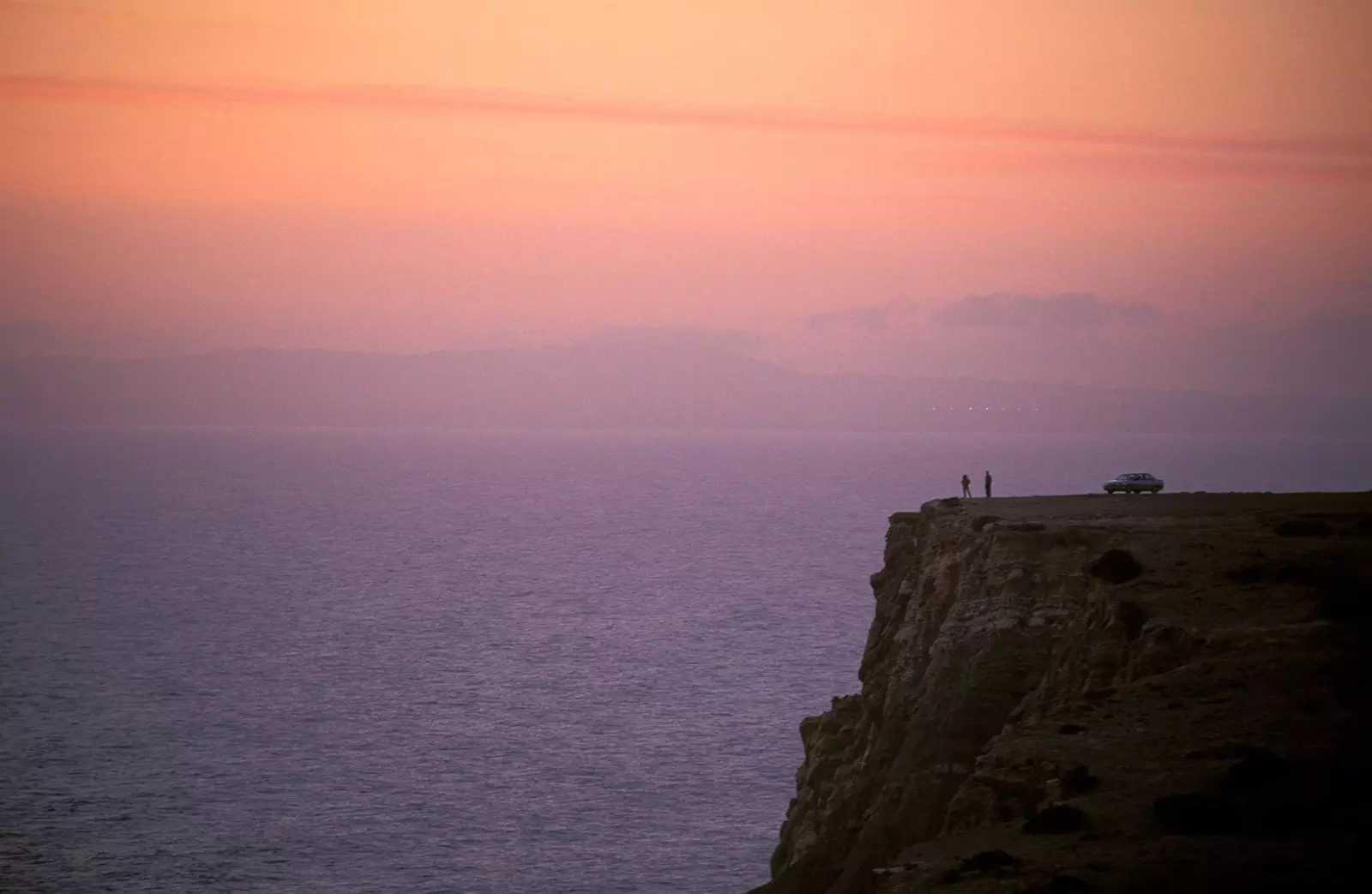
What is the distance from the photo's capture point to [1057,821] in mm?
28422

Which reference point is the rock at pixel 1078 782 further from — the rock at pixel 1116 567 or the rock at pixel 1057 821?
the rock at pixel 1116 567

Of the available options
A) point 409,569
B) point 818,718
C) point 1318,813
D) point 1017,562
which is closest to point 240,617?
point 409,569

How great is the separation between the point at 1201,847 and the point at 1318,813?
3140 mm

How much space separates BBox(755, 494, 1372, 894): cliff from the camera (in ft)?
90.2

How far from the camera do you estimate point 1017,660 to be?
3969 centimetres

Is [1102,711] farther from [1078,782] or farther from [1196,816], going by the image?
[1196,816]

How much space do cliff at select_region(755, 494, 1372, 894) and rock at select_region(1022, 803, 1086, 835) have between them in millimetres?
41

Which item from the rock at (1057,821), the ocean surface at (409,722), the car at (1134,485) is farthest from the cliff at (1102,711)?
the ocean surface at (409,722)

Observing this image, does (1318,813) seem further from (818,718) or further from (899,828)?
(818,718)

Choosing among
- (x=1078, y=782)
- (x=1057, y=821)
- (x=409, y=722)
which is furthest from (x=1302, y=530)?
(x=409, y=722)

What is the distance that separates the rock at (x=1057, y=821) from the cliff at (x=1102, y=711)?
41mm

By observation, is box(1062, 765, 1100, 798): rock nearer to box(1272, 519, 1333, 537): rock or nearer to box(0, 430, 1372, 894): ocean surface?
box(1272, 519, 1333, 537): rock

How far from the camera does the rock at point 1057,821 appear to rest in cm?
2825

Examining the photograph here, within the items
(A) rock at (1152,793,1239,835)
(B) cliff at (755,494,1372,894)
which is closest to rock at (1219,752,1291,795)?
(B) cliff at (755,494,1372,894)
